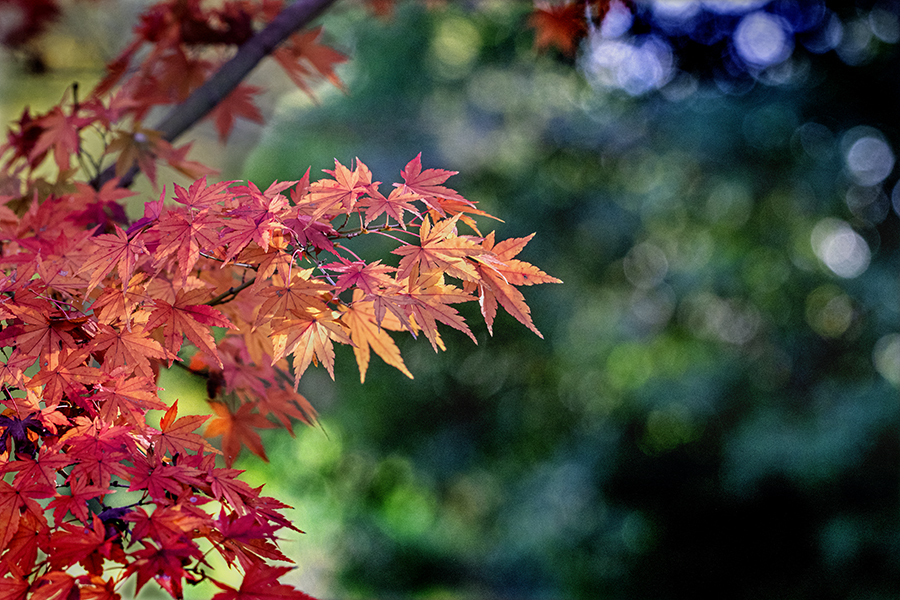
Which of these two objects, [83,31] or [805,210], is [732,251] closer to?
[805,210]

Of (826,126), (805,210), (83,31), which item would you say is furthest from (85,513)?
(83,31)

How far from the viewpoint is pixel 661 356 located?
9.55 ft

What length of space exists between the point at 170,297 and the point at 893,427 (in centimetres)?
288

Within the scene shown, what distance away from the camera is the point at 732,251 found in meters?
2.82

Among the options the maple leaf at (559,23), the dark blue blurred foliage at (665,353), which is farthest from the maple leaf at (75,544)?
the dark blue blurred foliage at (665,353)

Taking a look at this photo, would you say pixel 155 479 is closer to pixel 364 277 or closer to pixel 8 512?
pixel 8 512

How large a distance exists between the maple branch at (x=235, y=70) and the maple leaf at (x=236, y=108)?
37mm

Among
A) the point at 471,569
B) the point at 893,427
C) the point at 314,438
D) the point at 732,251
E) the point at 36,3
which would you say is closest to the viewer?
the point at 36,3

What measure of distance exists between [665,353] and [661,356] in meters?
A: 0.03

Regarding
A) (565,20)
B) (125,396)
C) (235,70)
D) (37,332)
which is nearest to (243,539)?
(125,396)

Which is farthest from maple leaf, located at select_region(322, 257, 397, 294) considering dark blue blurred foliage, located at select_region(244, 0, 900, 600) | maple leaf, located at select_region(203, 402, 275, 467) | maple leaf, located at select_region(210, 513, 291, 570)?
dark blue blurred foliage, located at select_region(244, 0, 900, 600)

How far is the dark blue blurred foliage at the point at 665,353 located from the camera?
2631mm

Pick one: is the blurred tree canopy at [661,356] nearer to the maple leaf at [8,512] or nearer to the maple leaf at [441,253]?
the maple leaf at [441,253]

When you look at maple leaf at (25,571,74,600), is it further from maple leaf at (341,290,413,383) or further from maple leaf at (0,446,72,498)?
maple leaf at (341,290,413,383)
